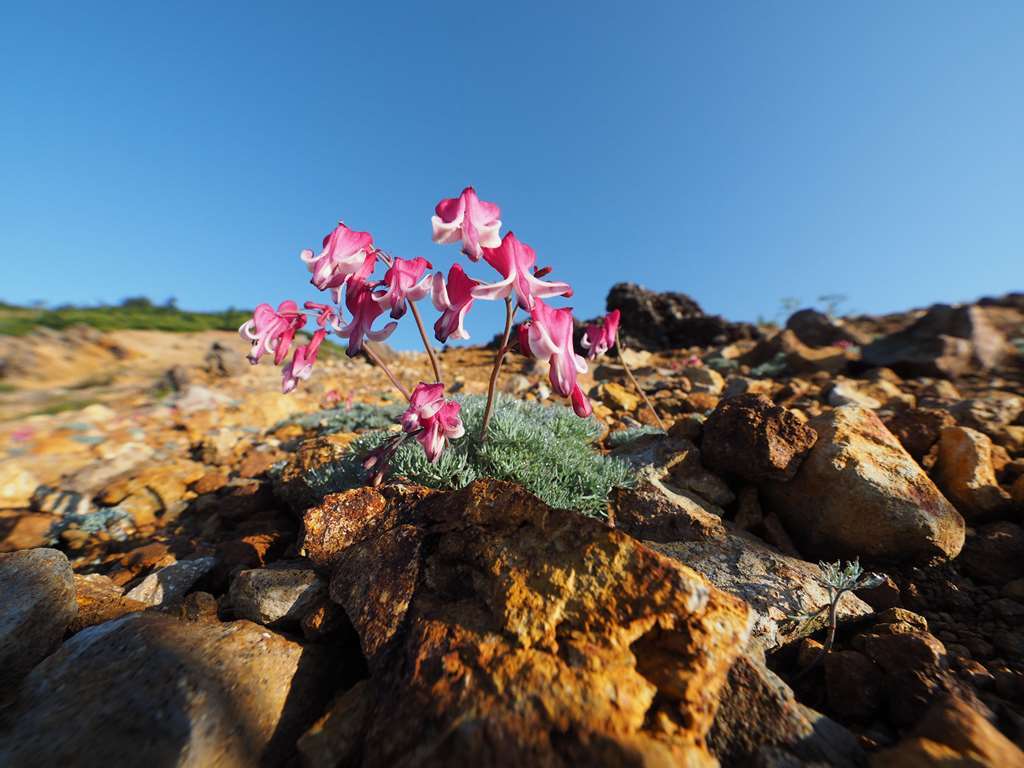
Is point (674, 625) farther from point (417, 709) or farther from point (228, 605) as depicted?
point (228, 605)

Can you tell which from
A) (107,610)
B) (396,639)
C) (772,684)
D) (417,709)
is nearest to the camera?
(417,709)

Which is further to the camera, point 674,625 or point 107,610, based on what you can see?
point 107,610

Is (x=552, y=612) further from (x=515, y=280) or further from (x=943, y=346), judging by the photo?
(x=943, y=346)

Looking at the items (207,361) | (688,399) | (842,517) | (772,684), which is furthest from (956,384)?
(207,361)

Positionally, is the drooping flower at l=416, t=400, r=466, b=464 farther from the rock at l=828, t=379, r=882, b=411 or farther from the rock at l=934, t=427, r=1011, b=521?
the rock at l=828, t=379, r=882, b=411

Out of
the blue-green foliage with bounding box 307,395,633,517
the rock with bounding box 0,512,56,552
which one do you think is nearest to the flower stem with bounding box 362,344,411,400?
the blue-green foliage with bounding box 307,395,633,517

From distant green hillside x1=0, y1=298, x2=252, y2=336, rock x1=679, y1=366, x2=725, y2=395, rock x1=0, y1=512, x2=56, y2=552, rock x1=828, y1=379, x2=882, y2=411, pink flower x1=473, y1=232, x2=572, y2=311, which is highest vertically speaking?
distant green hillside x1=0, y1=298, x2=252, y2=336
